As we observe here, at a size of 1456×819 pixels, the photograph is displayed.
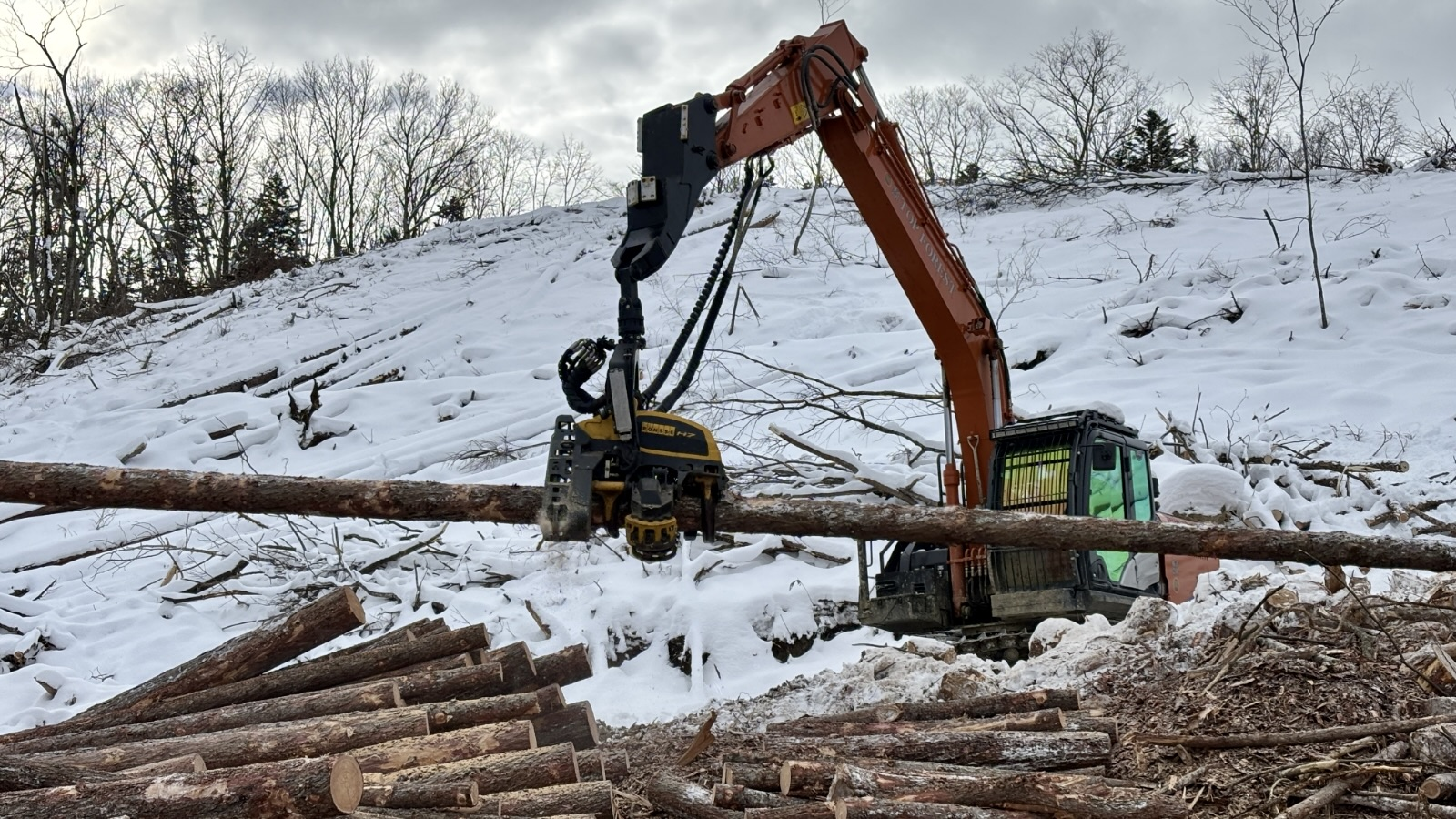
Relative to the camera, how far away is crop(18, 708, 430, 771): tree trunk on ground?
4234mm

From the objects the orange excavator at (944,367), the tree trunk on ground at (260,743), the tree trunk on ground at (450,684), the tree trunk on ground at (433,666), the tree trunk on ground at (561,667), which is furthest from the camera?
the tree trunk on ground at (561,667)

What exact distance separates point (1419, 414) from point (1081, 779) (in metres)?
9.02

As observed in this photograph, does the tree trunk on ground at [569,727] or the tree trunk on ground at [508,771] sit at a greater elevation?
the tree trunk on ground at [508,771]

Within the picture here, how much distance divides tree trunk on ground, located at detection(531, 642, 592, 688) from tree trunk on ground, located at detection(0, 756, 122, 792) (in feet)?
7.77

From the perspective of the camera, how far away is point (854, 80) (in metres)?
7.49

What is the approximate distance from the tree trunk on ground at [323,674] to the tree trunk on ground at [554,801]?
155 centimetres

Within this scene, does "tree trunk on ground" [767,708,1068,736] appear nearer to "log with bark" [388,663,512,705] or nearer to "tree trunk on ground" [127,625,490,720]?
"log with bark" [388,663,512,705]

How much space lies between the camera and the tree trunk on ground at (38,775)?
3336mm

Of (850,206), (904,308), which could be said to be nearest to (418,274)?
(850,206)

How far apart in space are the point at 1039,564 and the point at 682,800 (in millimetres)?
3457

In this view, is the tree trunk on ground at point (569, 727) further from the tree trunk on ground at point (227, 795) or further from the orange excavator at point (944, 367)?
the tree trunk on ground at point (227, 795)

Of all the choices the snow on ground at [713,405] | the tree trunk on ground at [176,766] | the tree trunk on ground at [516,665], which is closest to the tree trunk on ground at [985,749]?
the snow on ground at [713,405]

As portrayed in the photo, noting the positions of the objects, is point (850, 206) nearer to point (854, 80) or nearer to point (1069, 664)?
point (854, 80)

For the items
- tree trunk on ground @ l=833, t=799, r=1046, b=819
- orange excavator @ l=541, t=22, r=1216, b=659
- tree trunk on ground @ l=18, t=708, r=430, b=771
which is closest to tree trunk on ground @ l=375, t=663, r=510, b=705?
tree trunk on ground @ l=18, t=708, r=430, b=771
